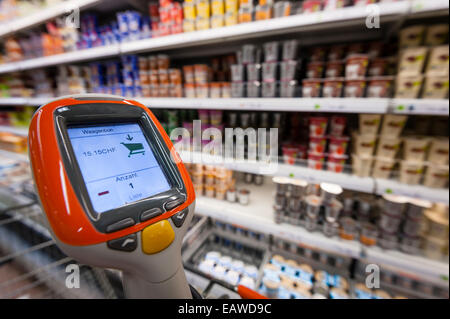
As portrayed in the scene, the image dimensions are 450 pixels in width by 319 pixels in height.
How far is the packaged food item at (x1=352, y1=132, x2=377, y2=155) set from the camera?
107 centimetres

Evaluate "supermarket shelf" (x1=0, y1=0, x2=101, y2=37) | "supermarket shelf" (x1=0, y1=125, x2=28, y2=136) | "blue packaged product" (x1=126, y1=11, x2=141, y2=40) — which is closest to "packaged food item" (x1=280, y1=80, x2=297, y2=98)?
"blue packaged product" (x1=126, y1=11, x2=141, y2=40)

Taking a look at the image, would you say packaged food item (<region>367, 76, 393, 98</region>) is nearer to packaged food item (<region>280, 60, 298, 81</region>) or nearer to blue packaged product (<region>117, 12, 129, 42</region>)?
packaged food item (<region>280, 60, 298, 81</region>)

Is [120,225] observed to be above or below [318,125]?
below

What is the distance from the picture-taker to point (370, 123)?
1.06 metres

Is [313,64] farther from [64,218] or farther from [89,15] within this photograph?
[89,15]

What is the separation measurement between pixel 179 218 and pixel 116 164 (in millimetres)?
174

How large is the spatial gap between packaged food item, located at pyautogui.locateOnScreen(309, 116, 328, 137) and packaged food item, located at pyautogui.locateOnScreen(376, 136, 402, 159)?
0.90 ft

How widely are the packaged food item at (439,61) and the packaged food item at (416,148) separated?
0.96ft

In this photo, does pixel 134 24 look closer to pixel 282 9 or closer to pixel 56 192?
pixel 282 9

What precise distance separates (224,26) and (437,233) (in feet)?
5.20

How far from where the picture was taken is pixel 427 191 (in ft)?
3.15

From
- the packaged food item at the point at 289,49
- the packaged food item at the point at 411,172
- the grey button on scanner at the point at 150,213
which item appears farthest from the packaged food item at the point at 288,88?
the grey button on scanner at the point at 150,213

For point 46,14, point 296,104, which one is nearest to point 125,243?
point 296,104
